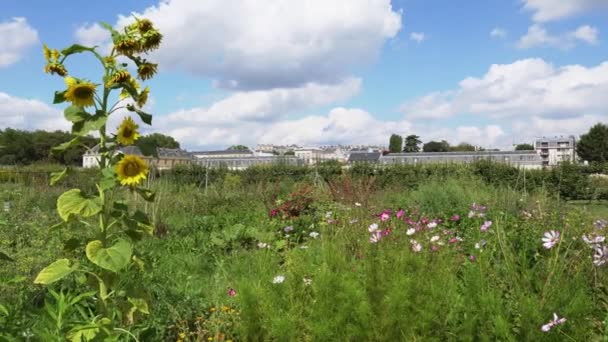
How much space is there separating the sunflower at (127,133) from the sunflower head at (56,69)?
38 centimetres

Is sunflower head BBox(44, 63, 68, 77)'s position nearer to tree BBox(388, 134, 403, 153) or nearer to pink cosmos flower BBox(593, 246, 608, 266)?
pink cosmos flower BBox(593, 246, 608, 266)

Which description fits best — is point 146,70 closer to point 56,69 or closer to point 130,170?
point 56,69

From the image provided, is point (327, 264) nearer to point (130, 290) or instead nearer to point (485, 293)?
point (485, 293)

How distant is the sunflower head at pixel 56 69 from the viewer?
2455mm

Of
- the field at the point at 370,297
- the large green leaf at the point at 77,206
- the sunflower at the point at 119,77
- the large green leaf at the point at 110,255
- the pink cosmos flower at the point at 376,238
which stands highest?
the sunflower at the point at 119,77

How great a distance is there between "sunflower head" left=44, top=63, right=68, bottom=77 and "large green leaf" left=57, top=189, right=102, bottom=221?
583mm

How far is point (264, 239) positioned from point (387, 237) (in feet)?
7.06

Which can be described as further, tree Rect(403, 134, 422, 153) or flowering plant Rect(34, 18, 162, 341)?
tree Rect(403, 134, 422, 153)

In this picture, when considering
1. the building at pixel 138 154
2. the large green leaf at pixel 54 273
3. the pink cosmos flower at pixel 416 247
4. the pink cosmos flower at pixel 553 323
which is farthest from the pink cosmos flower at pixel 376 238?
the large green leaf at pixel 54 273

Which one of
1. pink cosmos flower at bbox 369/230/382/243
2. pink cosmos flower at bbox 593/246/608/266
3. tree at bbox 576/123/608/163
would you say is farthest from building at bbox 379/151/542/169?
tree at bbox 576/123/608/163

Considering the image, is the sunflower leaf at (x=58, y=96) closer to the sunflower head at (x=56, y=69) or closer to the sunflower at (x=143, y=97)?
the sunflower head at (x=56, y=69)

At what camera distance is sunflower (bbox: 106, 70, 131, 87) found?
94.7 inches

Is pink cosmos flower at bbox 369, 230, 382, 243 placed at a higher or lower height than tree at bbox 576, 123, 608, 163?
lower

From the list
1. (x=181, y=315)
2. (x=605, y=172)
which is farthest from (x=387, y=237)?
(x=605, y=172)
